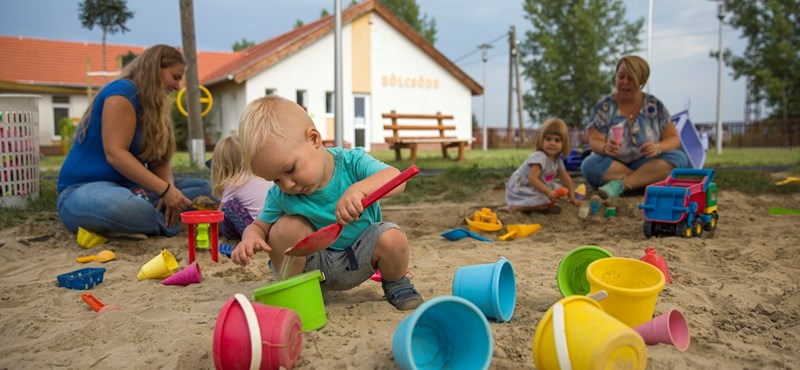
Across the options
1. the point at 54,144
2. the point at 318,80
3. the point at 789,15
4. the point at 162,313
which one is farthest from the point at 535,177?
the point at 789,15

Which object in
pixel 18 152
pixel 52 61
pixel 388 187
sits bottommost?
pixel 388 187

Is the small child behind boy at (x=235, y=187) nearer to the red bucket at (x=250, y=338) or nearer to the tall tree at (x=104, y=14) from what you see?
the red bucket at (x=250, y=338)

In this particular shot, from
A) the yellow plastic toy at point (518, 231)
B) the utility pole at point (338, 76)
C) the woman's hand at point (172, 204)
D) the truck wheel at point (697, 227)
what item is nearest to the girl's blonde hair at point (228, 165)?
the woman's hand at point (172, 204)

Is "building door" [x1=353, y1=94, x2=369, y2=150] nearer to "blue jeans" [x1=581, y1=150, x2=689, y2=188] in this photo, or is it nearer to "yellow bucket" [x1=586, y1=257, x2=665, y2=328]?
"blue jeans" [x1=581, y1=150, x2=689, y2=188]

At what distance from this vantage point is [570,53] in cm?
3192

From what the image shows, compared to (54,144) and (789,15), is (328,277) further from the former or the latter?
(789,15)

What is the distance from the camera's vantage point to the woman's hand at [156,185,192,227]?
3455 millimetres

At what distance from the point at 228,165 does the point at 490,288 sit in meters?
2.19

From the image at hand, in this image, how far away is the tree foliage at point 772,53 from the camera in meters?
25.3

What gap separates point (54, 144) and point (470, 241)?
1992 centimetres

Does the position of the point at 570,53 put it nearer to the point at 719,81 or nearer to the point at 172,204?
the point at 719,81

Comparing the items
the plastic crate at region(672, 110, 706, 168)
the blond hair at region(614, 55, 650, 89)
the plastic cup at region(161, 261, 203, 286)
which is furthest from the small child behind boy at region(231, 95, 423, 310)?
the plastic crate at region(672, 110, 706, 168)

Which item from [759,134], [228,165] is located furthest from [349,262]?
[759,134]

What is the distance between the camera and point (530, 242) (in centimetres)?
345
